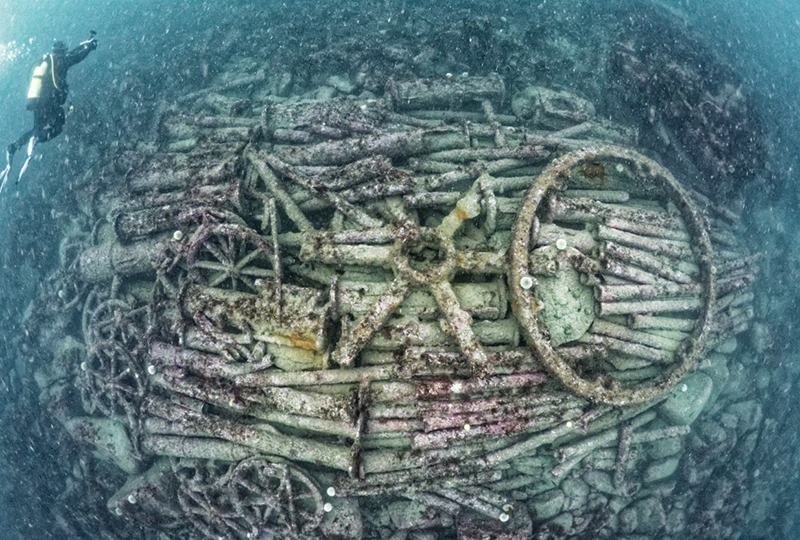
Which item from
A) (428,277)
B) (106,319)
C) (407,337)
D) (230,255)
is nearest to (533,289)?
(428,277)

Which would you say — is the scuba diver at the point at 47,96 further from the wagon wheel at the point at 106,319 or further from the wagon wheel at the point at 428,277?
the wagon wheel at the point at 428,277

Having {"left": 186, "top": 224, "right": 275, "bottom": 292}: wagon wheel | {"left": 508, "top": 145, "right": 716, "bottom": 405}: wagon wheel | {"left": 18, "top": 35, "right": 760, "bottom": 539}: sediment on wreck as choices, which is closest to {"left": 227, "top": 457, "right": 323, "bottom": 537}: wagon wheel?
{"left": 18, "top": 35, "right": 760, "bottom": 539}: sediment on wreck

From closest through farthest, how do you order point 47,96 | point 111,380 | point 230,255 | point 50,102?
point 230,255, point 111,380, point 47,96, point 50,102

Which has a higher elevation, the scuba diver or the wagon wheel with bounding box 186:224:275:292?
the scuba diver

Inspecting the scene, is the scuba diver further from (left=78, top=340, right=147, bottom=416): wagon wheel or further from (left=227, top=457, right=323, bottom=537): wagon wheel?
(left=227, top=457, right=323, bottom=537): wagon wheel

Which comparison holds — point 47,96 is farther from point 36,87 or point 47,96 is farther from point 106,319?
point 106,319

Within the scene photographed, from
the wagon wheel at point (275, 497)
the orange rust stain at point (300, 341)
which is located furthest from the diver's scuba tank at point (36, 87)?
the wagon wheel at point (275, 497)
